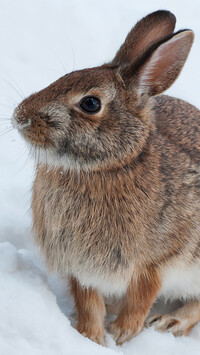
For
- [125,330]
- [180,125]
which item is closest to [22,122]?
[180,125]

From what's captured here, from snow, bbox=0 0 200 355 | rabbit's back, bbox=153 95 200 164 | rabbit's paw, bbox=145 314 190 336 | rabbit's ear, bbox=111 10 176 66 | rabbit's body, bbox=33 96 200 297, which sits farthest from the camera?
rabbit's paw, bbox=145 314 190 336

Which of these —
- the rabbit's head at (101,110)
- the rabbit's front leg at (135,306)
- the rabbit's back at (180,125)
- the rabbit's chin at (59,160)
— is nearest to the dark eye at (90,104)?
the rabbit's head at (101,110)

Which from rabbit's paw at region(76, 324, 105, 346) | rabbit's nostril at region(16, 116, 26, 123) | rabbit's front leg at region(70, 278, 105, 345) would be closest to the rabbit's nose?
rabbit's nostril at region(16, 116, 26, 123)

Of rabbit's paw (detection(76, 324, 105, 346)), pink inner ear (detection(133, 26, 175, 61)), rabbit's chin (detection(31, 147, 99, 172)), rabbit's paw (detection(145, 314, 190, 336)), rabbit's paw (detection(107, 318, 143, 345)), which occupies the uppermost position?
pink inner ear (detection(133, 26, 175, 61))

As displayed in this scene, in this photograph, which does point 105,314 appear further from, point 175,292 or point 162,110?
point 162,110

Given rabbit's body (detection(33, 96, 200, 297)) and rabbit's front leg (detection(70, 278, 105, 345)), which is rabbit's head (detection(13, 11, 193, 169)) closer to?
rabbit's body (detection(33, 96, 200, 297))

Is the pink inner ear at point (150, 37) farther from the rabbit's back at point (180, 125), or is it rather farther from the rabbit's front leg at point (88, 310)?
the rabbit's front leg at point (88, 310)
